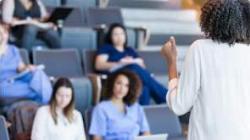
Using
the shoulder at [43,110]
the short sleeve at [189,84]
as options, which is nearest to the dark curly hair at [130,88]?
the shoulder at [43,110]

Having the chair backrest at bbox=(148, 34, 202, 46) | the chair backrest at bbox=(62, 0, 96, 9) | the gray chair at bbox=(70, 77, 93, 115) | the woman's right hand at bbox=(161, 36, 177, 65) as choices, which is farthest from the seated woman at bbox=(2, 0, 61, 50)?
the woman's right hand at bbox=(161, 36, 177, 65)

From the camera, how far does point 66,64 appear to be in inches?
215

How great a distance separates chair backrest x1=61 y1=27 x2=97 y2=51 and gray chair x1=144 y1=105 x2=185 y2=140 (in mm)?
1542

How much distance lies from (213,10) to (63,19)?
395 centimetres

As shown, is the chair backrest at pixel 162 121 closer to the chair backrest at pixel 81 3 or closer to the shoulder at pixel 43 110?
the shoulder at pixel 43 110

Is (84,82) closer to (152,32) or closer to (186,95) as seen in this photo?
(152,32)

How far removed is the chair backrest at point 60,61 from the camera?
17.4ft

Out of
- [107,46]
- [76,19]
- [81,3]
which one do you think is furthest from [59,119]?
[81,3]

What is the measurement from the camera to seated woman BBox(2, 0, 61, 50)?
551cm

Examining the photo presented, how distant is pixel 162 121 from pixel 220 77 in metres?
2.52

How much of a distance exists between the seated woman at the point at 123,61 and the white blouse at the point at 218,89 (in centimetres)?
296

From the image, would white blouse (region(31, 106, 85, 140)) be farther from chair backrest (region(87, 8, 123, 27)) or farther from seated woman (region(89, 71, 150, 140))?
chair backrest (region(87, 8, 123, 27))

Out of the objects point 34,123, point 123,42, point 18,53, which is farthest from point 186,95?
point 123,42

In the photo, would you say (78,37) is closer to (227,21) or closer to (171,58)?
(171,58)
